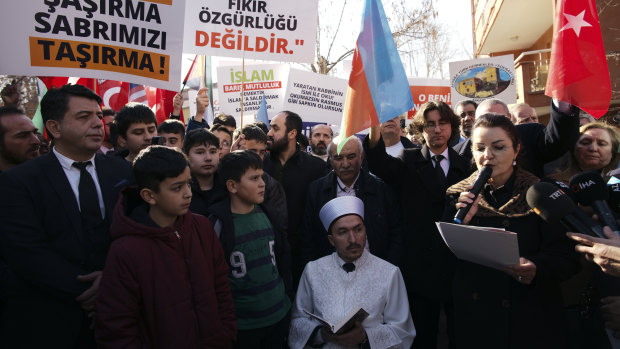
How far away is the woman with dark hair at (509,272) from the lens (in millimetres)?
2338

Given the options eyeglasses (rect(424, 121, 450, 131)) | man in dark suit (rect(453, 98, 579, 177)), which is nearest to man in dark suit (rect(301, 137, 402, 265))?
eyeglasses (rect(424, 121, 450, 131))

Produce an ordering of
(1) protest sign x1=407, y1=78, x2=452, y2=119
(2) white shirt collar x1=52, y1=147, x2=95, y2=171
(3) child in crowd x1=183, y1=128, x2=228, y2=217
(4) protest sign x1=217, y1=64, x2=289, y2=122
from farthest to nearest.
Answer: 1. (1) protest sign x1=407, y1=78, x2=452, y2=119
2. (4) protest sign x1=217, y1=64, x2=289, y2=122
3. (3) child in crowd x1=183, y1=128, x2=228, y2=217
4. (2) white shirt collar x1=52, y1=147, x2=95, y2=171

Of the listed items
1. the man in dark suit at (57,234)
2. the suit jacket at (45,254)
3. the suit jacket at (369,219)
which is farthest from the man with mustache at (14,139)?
the suit jacket at (369,219)

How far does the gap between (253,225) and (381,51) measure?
1524 millimetres

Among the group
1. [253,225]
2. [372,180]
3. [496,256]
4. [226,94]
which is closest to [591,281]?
[496,256]

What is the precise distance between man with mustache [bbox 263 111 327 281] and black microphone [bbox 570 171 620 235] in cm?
223

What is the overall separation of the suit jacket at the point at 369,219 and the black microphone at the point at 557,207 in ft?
4.77

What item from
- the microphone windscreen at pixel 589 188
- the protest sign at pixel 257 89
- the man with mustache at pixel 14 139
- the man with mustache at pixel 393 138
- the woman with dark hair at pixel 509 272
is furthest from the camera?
the protest sign at pixel 257 89

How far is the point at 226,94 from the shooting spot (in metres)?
8.60

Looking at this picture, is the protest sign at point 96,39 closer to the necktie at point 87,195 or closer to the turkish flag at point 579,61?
the necktie at point 87,195

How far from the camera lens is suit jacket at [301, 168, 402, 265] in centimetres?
348

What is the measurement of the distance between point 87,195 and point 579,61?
314 cm

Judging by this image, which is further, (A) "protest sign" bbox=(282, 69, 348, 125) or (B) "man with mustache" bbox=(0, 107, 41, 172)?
(A) "protest sign" bbox=(282, 69, 348, 125)

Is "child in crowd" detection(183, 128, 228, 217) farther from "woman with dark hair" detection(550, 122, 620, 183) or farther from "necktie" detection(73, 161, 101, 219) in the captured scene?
"woman with dark hair" detection(550, 122, 620, 183)
